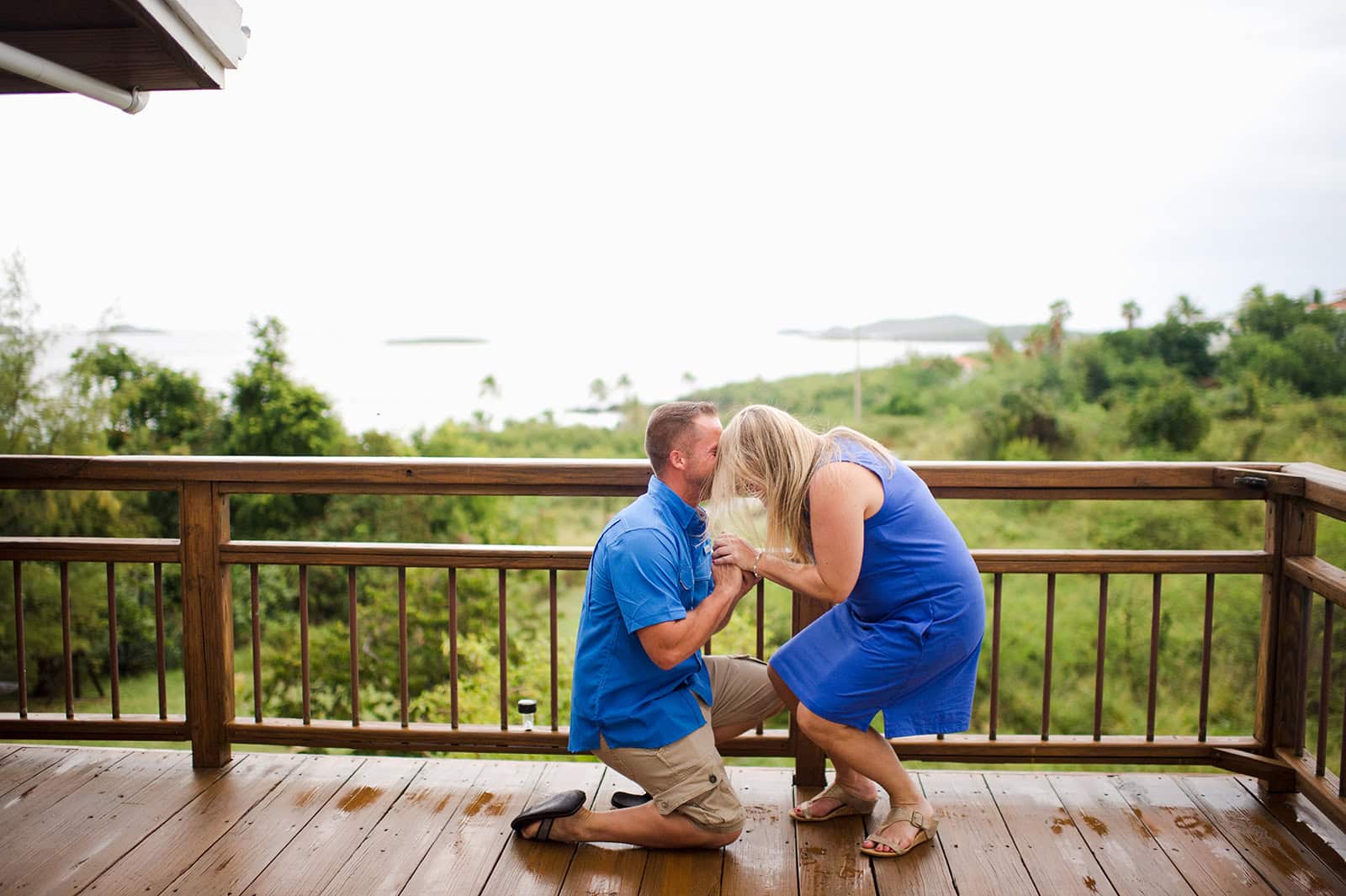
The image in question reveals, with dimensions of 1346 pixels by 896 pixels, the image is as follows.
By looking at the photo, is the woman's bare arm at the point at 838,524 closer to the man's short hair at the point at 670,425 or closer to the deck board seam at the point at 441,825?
the man's short hair at the point at 670,425

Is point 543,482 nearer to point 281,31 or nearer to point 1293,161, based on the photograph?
point 281,31

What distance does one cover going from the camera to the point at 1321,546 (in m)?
15.6

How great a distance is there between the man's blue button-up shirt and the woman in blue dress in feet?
0.36

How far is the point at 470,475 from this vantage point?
2.56m

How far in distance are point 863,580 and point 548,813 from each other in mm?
946

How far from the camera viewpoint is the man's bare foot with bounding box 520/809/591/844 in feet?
7.45

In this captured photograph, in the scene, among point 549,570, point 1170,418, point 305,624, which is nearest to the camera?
point 549,570

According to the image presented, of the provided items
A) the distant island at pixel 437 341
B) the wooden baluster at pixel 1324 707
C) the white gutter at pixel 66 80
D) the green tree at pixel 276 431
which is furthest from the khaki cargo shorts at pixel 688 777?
the distant island at pixel 437 341

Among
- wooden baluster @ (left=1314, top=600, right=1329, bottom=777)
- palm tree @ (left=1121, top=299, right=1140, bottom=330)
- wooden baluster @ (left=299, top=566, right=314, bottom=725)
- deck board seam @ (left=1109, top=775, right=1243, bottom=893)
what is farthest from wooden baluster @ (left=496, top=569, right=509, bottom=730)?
palm tree @ (left=1121, top=299, right=1140, bottom=330)

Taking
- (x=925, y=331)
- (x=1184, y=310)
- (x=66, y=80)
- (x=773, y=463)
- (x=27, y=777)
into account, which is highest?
(x=1184, y=310)

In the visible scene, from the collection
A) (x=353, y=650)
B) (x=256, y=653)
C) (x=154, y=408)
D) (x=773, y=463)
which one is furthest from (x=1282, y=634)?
(x=154, y=408)

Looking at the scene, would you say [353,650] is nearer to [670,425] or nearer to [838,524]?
[670,425]

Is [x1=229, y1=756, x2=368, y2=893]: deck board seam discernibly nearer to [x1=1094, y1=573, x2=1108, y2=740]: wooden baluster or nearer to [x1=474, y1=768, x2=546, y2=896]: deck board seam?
[x1=474, y1=768, x2=546, y2=896]: deck board seam

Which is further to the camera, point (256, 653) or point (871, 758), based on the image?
point (256, 653)
